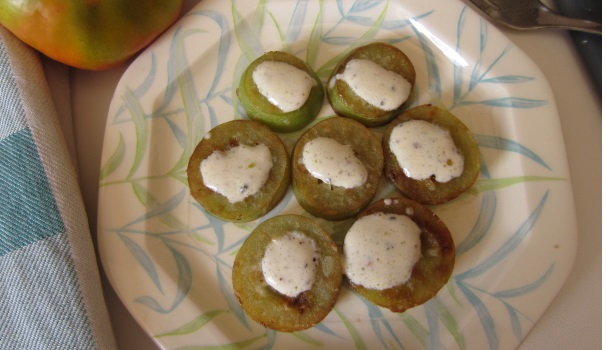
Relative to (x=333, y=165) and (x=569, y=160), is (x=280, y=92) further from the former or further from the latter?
(x=569, y=160)

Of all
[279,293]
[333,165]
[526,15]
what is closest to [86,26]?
[333,165]

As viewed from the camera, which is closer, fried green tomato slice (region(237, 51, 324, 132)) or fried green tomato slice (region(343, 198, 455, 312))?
fried green tomato slice (region(343, 198, 455, 312))

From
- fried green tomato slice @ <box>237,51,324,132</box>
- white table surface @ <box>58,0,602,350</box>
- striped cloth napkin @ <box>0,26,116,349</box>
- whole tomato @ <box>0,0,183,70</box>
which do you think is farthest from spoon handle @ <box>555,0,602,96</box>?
striped cloth napkin @ <box>0,26,116,349</box>

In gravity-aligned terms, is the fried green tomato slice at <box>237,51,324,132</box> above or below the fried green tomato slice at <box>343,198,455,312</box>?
above

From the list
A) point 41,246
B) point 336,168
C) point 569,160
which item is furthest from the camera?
point 569,160

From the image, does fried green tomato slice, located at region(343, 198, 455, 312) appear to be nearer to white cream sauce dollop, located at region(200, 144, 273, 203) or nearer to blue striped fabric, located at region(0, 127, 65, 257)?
white cream sauce dollop, located at region(200, 144, 273, 203)

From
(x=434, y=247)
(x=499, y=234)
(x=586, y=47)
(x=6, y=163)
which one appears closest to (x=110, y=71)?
(x=6, y=163)
